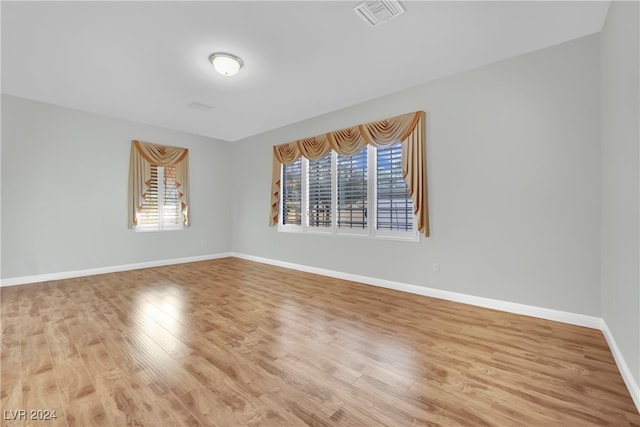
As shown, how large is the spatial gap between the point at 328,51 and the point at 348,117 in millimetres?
1672

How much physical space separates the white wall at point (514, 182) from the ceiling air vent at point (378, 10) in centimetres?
154

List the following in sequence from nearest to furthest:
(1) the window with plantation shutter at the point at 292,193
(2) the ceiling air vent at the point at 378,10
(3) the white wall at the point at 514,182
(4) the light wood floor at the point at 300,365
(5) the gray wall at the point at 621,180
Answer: (4) the light wood floor at the point at 300,365, (5) the gray wall at the point at 621,180, (2) the ceiling air vent at the point at 378,10, (3) the white wall at the point at 514,182, (1) the window with plantation shutter at the point at 292,193

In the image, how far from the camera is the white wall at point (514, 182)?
108 inches

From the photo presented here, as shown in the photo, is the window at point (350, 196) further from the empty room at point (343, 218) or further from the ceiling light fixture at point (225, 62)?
the ceiling light fixture at point (225, 62)

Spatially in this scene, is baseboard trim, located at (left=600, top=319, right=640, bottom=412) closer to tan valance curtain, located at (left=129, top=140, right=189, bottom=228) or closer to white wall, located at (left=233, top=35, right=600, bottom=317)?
white wall, located at (left=233, top=35, right=600, bottom=317)

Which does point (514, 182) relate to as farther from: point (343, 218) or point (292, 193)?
point (292, 193)

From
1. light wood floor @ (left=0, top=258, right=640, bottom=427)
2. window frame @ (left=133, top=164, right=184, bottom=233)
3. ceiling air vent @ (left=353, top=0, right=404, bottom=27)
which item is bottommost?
light wood floor @ (left=0, top=258, right=640, bottom=427)

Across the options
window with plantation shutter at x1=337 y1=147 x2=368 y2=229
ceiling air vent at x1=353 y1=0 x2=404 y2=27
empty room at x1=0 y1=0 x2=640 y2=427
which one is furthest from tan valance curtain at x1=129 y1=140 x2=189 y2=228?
ceiling air vent at x1=353 y1=0 x2=404 y2=27

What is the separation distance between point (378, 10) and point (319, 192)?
10.6 ft

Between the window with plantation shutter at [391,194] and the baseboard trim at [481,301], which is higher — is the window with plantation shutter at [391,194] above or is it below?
above

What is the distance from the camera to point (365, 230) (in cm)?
453

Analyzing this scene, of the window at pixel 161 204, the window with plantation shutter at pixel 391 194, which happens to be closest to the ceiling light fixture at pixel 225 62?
the window with plantation shutter at pixel 391 194

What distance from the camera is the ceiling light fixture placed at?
3.13 m

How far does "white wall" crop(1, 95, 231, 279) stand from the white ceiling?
60 centimetres
